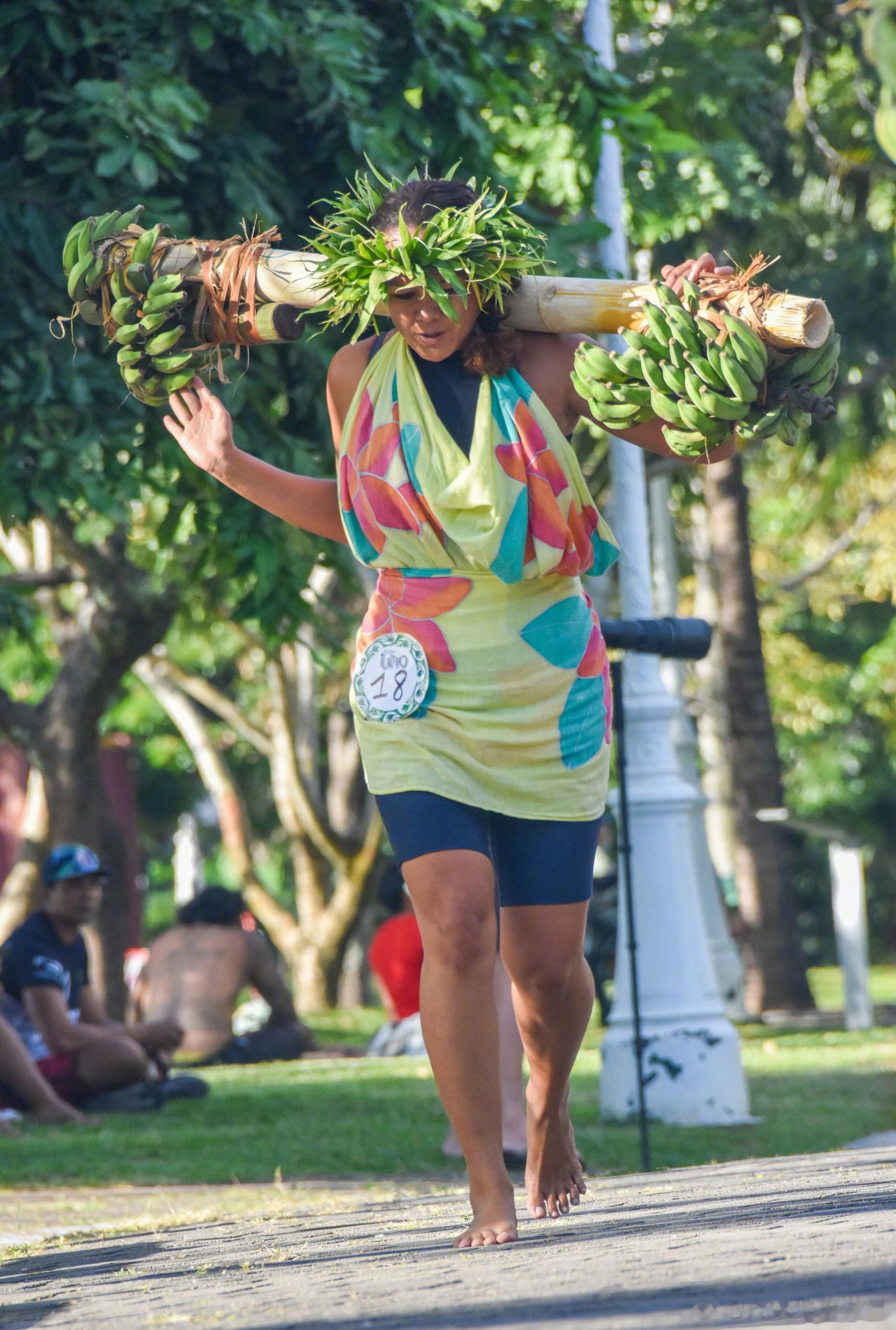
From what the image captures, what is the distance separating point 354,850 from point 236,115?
541 inches

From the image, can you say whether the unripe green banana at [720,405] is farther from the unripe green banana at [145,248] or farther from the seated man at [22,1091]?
the seated man at [22,1091]

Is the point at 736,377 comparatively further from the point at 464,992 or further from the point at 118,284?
the point at 118,284

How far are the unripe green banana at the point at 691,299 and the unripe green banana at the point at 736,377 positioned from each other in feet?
0.52

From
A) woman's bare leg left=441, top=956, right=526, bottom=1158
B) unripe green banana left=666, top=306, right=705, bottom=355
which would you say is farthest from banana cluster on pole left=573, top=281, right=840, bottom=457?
woman's bare leg left=441, top=956, right=526, bottom=1158

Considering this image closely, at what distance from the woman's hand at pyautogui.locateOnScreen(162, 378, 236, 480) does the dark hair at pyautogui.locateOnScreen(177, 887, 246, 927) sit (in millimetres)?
7622

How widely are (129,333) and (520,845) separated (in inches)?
59.5

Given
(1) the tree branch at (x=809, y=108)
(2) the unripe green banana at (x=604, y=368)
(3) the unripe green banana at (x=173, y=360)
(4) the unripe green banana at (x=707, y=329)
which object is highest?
(1) the tree branch at (x=809, y=108)

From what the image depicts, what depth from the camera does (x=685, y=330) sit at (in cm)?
356

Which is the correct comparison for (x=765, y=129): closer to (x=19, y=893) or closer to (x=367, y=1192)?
(x=19, y=893)

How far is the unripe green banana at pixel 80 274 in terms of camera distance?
4.17 meters

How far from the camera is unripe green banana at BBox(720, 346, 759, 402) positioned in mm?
3484

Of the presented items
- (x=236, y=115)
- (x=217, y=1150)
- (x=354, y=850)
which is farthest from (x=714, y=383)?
(x=354, y=850)

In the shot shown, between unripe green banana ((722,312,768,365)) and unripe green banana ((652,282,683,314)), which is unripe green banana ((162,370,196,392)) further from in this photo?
unripe green banana ((722,312,768,365))

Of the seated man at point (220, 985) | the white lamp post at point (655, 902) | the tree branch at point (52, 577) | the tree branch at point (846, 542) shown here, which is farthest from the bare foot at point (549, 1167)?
the tree branch at point (846, 542)
